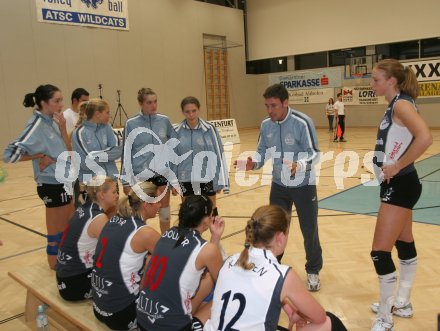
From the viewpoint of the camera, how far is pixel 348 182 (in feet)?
27.9

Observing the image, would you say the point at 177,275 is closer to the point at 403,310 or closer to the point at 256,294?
the point at 256,294

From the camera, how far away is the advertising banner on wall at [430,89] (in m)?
18.8

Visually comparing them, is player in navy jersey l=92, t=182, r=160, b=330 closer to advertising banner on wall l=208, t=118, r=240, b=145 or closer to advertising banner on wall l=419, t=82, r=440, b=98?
advertising banner on wall l=208, t=118, r=240, b=145

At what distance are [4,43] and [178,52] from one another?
7962mm

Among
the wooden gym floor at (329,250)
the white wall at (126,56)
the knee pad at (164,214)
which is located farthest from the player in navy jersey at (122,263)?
the white wall at (126,56)

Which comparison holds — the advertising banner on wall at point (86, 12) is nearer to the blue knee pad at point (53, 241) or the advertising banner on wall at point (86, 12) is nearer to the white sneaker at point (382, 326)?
the blue knee pad at point (53, 241)

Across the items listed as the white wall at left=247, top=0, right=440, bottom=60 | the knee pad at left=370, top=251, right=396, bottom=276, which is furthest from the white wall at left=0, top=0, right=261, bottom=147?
the knee pad at left=370, top=251, right=396, bottom=276

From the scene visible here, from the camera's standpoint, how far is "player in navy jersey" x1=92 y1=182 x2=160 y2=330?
2676mm

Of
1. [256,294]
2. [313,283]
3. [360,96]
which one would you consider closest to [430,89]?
[360,96]

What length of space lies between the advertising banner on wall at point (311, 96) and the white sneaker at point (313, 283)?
1915cm

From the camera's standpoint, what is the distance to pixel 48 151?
13.5 feet

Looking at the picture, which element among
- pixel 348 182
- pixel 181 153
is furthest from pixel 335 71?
pixel 181 153

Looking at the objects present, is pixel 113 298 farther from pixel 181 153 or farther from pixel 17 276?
pixel 181 153

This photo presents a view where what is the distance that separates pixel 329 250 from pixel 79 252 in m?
2.81
